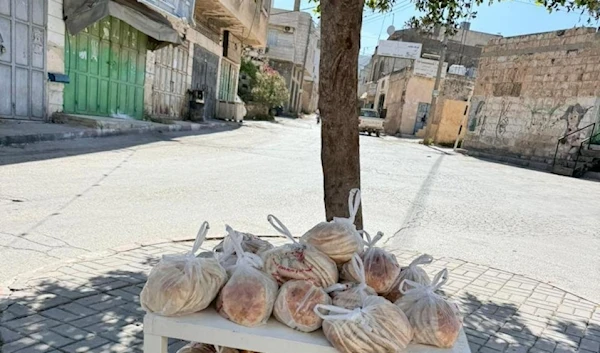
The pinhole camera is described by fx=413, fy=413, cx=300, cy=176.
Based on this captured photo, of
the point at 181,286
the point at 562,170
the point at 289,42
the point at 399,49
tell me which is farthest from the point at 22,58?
the point at 399,49

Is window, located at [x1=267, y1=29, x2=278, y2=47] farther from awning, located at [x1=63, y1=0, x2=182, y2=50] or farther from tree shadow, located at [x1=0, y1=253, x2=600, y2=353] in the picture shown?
tree shadow, located at [x1=0, y1=253, x2=600, y2=353]

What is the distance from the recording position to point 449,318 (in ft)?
4.37

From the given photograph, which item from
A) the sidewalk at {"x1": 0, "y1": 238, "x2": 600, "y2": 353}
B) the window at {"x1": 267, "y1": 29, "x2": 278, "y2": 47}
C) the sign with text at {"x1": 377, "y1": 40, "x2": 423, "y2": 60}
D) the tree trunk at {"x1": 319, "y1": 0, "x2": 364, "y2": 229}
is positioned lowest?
the sidewalk at {"x1": 0, "y1": 238, "x2": 600, "y2": 353}

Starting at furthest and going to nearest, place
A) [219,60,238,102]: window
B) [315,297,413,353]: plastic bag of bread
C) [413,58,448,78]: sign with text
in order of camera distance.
Result: [413,58,448,78]: sign with text
[219,60,238,102]: window
[315,297,413,353]: plastic bag of bread

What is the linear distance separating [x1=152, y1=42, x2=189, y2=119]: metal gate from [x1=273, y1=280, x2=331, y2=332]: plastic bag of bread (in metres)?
14.6

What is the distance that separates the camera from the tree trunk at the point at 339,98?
108 inches

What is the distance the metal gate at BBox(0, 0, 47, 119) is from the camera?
8.70m

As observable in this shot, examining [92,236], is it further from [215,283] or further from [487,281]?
[487,281]

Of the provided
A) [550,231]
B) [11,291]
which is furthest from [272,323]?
[550,231]

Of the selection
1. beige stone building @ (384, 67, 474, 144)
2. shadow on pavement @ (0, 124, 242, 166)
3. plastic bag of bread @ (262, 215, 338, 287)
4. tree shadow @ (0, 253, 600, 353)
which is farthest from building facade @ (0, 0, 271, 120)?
beige stone building @ (384, 67, 474, 144)

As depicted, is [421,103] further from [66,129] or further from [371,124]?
[66,129]

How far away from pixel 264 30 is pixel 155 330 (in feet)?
78.3

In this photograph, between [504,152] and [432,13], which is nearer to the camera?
[432,13]

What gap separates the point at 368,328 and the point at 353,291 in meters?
0.20
